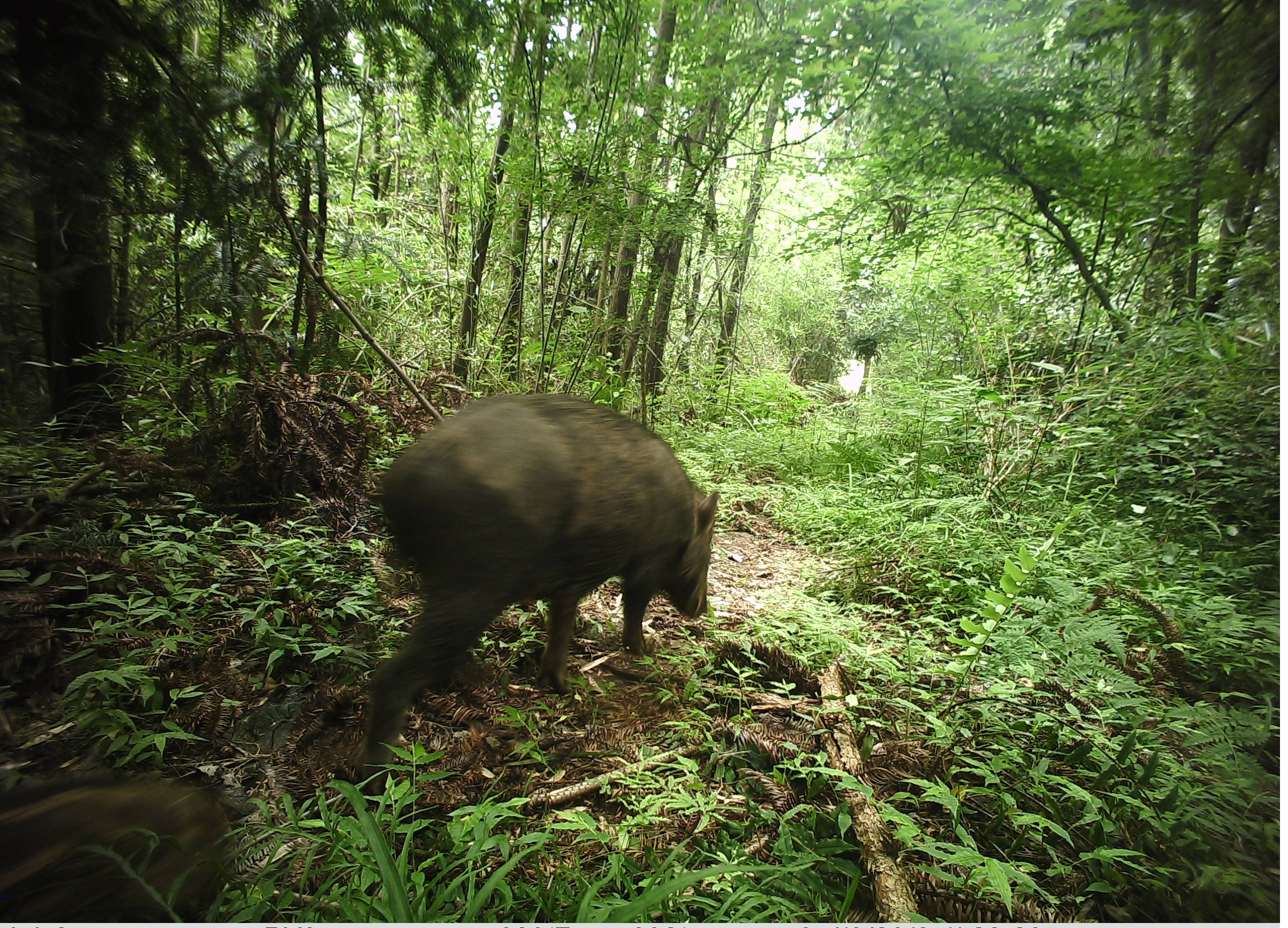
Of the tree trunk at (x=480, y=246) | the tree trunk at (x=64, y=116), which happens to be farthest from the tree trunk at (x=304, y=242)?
the tree trunk at (x=480, y=246)

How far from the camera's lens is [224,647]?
244cm

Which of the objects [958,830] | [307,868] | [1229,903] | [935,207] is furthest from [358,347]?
[1229,903]

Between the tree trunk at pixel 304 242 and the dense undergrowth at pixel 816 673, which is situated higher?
the tree trunk at pixel 304 242

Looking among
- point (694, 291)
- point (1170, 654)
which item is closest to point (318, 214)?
point (1170, 654)

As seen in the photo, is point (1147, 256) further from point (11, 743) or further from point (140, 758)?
point (11, 743)

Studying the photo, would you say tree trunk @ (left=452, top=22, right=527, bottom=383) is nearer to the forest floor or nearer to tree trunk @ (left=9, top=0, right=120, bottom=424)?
tree trunk @ (left=9, top=0, right=120, bottom=424)

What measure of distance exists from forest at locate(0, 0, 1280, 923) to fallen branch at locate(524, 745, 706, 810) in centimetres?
3

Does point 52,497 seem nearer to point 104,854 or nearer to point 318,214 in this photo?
point 318,214

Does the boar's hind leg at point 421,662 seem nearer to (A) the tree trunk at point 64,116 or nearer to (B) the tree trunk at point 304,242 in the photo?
(A) the tree trunk at point 64,116

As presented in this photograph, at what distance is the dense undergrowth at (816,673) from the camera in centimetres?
151

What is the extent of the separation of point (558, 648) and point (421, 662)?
85cm

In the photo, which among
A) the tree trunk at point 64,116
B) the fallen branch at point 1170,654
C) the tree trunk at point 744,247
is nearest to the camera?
the tree trunk at point 64,116

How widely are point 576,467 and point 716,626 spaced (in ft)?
5.81

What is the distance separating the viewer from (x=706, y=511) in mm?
3033
